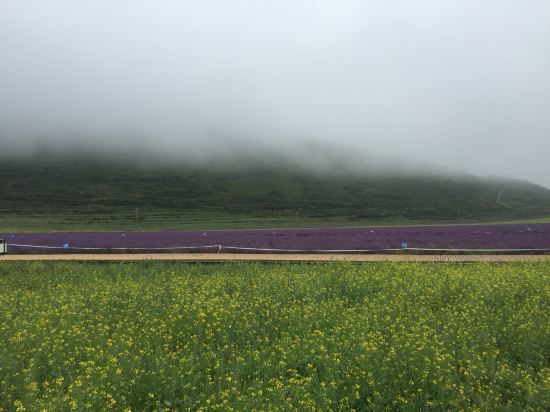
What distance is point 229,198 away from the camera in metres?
164

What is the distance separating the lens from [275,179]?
7785 inches

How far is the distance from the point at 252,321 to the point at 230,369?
2.76m

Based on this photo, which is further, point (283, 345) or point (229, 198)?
point (229, 198)

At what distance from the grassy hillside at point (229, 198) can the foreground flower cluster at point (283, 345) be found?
331ft

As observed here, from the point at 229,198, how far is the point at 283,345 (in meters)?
155

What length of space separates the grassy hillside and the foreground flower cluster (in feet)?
331

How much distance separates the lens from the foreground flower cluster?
7.61m

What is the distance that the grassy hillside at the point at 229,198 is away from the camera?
432 feet

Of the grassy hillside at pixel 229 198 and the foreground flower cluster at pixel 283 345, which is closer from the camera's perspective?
the foreground flower cluster at pixel 283 345

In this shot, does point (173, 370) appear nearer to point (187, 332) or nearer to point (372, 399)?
point (187, 332)

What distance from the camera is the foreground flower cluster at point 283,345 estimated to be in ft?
25.0

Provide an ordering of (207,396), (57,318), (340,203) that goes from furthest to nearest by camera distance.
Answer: (340,203), (57,318), (207,396)

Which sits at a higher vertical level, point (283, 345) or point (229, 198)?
point (283, 345)

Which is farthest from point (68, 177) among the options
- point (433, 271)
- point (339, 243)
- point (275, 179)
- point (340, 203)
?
point (433, 271)
